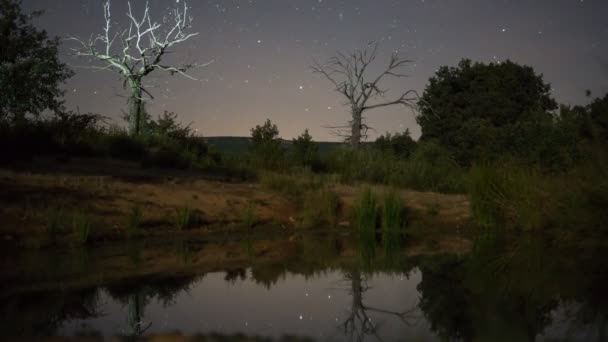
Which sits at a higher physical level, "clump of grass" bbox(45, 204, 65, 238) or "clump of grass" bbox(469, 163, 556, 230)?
"clump of grass" bbox(469, 163, 556, 230)

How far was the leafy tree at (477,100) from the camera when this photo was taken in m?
38.8

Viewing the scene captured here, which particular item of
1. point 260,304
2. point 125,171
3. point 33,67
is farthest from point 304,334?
point 33,67

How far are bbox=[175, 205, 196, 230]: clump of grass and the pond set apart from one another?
151cm

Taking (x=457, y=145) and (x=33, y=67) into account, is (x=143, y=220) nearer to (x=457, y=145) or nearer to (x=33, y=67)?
(x=33, y=67)

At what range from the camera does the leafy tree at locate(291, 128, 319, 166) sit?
66.3ft

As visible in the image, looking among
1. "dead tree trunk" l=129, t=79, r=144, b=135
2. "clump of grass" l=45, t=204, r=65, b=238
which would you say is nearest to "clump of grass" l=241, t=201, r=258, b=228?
"clump of grass" l=45, t=204, r=65, b=238

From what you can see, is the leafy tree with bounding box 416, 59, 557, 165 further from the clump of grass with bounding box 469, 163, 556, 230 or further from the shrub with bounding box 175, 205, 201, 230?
the shrub with bounding box 175, 205, 201, 230

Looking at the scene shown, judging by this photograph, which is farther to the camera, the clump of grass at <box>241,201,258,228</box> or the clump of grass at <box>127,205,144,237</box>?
the clump of grass at <box>241,201,258,228</box>

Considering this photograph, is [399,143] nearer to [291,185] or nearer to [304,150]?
[304,150]

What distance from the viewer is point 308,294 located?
5594mm

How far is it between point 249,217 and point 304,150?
37.3ft

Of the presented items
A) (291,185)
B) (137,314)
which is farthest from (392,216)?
(137,314)

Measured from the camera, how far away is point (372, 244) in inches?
367

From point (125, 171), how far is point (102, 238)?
534 cm
